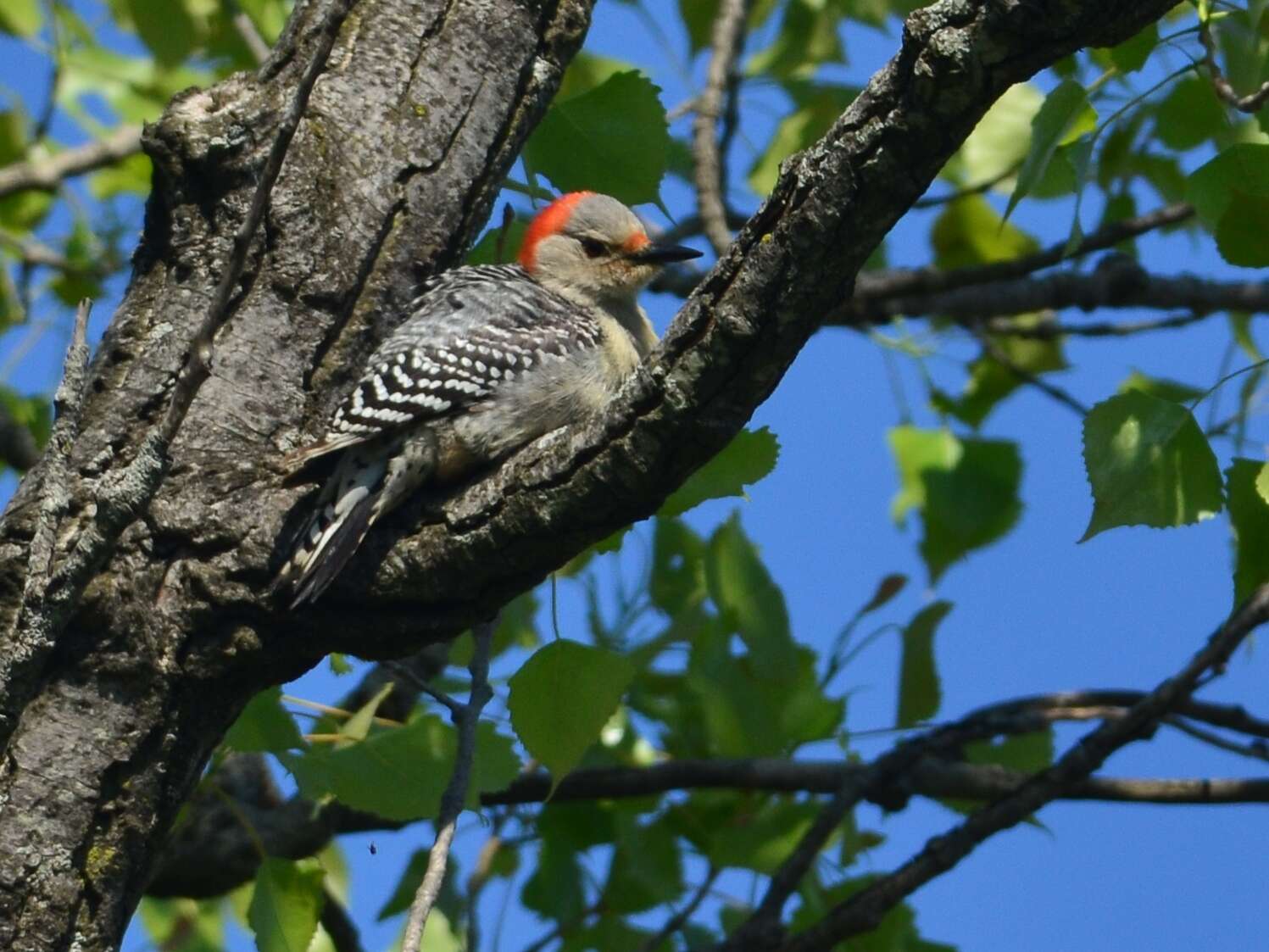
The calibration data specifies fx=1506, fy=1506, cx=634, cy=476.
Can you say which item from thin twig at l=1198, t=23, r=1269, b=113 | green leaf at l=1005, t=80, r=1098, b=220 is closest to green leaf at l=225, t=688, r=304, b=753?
green leaf at l=1005, t=80, r=1098, b=220

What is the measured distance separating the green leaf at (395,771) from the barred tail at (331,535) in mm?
543

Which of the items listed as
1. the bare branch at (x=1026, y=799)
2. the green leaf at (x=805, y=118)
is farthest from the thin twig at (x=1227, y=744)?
the green leaf at (x=805, y=118)

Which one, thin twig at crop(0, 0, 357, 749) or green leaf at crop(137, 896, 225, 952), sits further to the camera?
green leaf at crop(137, 896, 225, 952)

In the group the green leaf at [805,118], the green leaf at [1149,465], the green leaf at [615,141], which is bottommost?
the green leaf at [1149,465]

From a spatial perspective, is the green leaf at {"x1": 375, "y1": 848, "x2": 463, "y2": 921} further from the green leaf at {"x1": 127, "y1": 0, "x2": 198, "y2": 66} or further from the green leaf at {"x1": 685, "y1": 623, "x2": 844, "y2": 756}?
the green leaf at {"x1": 127, "y1": 0, "x2": 198, "y2": 66}

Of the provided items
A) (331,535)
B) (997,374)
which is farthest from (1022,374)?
(331,535)

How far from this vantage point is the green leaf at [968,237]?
545 centimetres

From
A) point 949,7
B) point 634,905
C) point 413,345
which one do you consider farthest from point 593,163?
point 634,905

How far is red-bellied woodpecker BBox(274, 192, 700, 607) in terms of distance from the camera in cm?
287

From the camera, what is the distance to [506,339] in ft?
12.8

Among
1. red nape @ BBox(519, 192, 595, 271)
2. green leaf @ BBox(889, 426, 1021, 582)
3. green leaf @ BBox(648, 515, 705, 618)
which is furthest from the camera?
red nape @ BBox(519, 192, 595, 271)

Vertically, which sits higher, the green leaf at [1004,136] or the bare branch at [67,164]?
the bare branch at [67,164]

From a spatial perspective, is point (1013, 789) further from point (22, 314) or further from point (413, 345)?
point (22, 314)

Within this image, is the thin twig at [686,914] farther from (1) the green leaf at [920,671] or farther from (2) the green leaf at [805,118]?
(2) the green leaf at [805,118]
